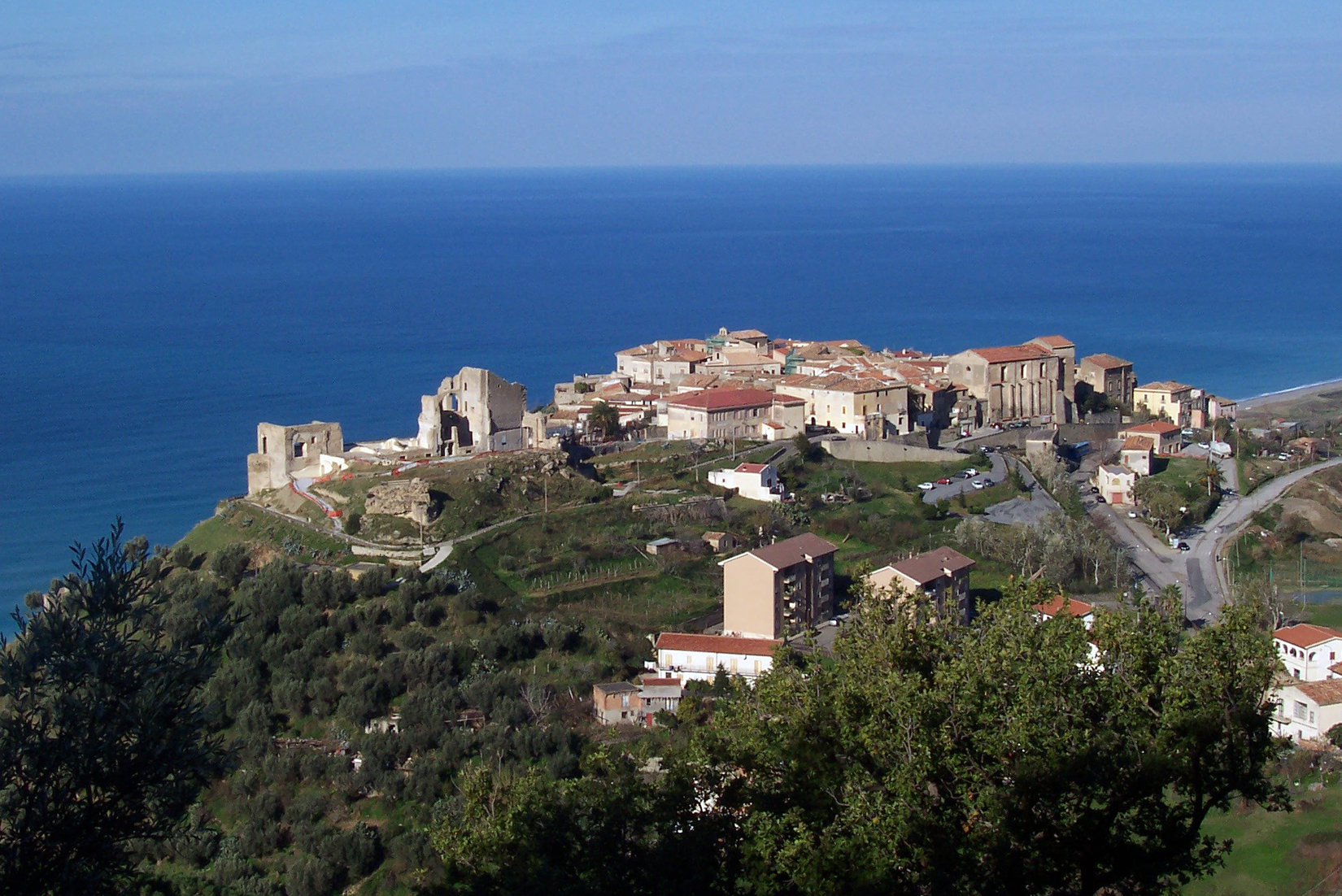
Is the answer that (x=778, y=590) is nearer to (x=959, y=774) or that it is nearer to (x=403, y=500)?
(x=403, y=500)

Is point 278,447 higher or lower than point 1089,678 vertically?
higher

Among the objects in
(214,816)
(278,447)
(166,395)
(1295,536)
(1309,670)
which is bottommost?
(214,816)

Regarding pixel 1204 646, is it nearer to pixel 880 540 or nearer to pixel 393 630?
pixel 393 630

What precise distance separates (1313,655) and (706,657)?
9847mm

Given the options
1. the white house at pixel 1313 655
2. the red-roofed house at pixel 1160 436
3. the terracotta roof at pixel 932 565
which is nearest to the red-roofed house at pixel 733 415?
→ the terracotta roof at pixel 932 565

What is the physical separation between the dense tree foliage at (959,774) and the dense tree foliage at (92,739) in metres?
3.84

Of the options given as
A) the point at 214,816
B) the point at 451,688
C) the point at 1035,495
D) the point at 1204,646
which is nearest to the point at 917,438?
the point at 1035,495

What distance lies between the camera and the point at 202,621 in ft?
35.0

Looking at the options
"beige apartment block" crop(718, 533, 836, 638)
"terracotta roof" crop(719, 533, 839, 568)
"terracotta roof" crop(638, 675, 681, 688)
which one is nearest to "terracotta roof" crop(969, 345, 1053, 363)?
"terracotta roof" crop(719, 533, 839, 568)

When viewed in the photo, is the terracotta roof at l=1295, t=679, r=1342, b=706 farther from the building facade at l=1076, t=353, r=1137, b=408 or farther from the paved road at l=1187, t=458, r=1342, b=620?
the building facade at l=1076, t=353, r=1137, b=408

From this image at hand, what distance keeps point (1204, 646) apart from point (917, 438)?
2552 cm

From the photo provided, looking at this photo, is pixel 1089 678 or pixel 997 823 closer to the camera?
pixel 997 823

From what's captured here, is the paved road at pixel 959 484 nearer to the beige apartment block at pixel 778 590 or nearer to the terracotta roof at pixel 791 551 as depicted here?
the terracotta roof at pixel 791 551

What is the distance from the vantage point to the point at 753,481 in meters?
33.0
